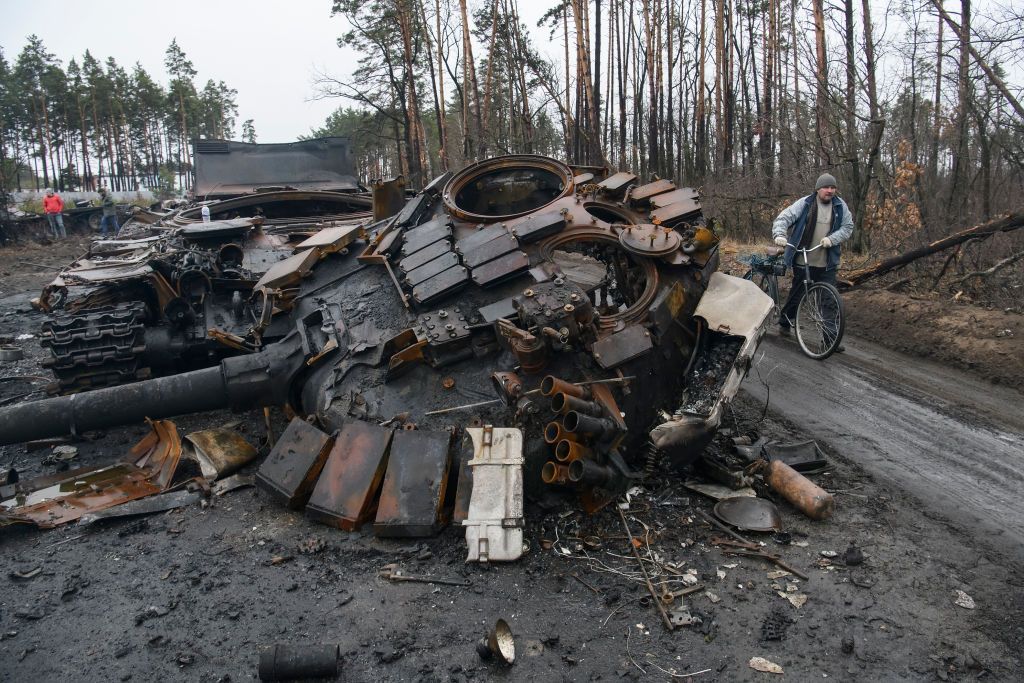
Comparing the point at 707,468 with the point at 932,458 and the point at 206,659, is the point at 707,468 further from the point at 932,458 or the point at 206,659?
the point at 206,659

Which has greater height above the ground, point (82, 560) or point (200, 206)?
point (200, 206)

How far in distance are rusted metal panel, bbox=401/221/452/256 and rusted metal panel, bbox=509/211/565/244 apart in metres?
0.65

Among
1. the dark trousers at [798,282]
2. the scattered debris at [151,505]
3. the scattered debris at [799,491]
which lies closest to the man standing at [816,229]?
the dark trousers at [798,282]

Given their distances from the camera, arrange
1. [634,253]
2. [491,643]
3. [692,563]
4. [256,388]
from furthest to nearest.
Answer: [256,388], [634,253], [692,563], [491,643]

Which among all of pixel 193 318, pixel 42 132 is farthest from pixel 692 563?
pixel 42 132

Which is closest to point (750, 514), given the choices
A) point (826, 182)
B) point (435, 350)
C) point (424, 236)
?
point (435, 350)

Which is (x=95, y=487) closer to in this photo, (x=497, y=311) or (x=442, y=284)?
(x=442, y=284)

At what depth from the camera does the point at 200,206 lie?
A: 29.9 feet

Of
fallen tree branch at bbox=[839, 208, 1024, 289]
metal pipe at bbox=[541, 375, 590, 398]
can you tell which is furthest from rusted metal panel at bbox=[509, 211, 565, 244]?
Answer: fallen tree branch at bbox=[839, 208, 1024, 289]

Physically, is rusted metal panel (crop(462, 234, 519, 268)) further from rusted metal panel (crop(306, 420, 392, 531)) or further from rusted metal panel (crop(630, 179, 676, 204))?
rusted metal panel (crop(306, 420, 392, 531))

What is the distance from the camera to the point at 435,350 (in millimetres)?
4875

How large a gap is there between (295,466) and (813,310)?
5723mm

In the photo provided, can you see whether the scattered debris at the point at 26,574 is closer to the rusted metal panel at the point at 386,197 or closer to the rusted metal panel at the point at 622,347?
the rusted metal panel at the point at 622,347

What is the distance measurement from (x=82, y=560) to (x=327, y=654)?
6.97ft
